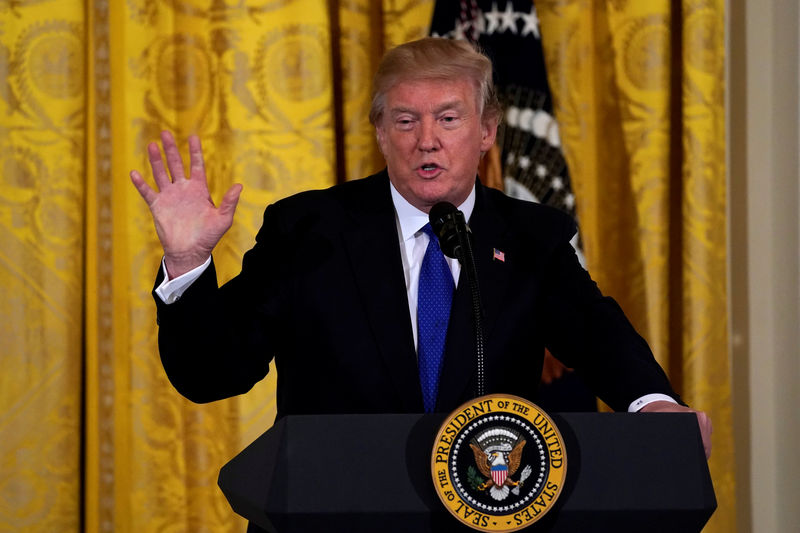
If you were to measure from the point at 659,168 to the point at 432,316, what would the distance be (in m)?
1.48

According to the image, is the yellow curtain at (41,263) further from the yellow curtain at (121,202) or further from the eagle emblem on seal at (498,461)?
the eagle emblem on seal at (498,461)

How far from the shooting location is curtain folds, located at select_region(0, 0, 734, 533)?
8.93 ft

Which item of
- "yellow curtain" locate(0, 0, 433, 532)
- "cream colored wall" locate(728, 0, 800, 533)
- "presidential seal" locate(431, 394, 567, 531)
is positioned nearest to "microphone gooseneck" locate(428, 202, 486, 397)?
"presidential seal" locate(431, 394, 567, 531)

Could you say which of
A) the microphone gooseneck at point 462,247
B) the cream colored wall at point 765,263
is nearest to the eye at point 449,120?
the microphone gooseneck at point 462,247

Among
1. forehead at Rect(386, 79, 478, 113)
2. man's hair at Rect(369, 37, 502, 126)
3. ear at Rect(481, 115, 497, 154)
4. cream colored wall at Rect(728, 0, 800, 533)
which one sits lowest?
cream colored wall at Rect(728, 0, 800, 533)

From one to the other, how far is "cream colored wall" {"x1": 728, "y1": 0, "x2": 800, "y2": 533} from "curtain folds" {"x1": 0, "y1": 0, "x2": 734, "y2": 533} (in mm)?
175

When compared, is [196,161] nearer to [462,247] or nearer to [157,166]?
[157,166]

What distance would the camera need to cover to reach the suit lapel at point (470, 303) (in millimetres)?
1568

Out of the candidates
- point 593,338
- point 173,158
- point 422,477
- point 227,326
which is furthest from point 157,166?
point 593,338

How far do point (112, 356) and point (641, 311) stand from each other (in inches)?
63.8

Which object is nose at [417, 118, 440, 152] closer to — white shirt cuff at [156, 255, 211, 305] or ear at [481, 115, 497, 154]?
ear at [481, 115, 497, 154]

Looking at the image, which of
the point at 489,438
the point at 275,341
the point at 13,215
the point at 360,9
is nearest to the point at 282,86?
the point at 360,9

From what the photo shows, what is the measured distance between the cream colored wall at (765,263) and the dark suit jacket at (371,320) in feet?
4.26

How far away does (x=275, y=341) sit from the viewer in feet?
5.87
